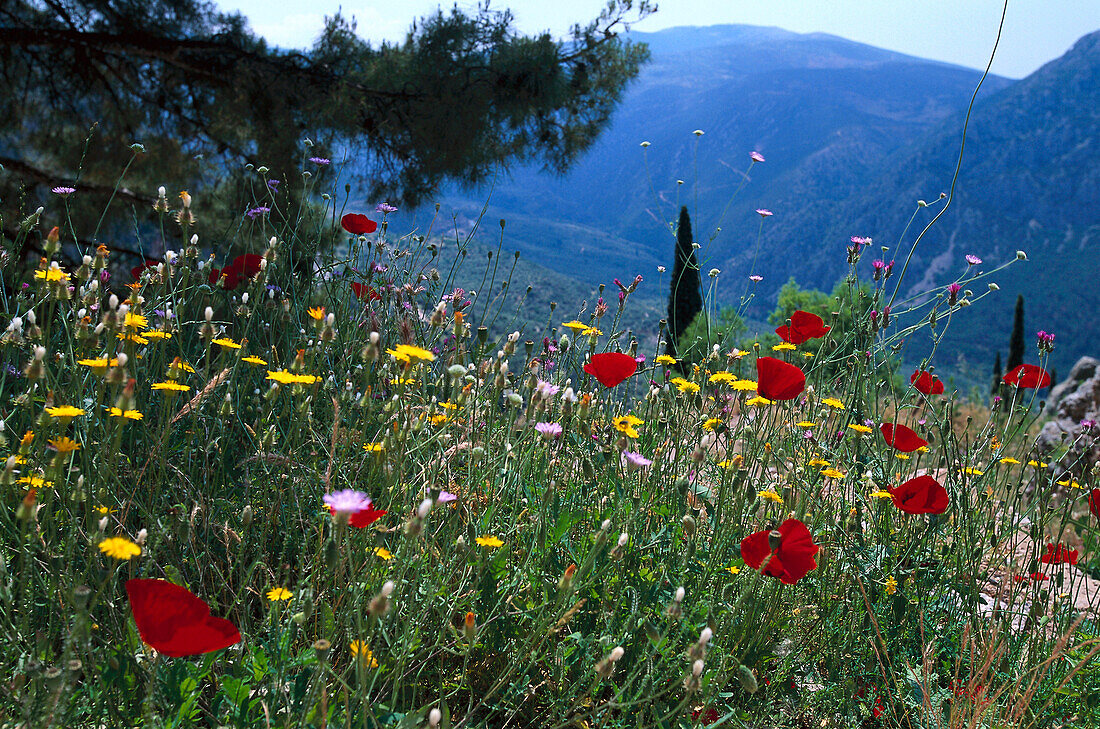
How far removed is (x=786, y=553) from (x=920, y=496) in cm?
52

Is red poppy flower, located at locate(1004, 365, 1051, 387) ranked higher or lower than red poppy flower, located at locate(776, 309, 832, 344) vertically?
lower

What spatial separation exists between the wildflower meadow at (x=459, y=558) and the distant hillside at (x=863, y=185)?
205 ft

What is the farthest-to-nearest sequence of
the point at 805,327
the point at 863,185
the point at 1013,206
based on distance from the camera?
the point at 863,185, the point at 1013,206, the point at 805,327

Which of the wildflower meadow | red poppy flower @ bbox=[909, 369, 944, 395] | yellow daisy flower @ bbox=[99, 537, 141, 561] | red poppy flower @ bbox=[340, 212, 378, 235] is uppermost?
red poppy flower @ bbox=[340, 212, 378, 235]

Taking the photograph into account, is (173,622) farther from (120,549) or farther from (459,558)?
(459,558)

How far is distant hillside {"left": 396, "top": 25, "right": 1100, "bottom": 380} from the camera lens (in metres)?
96.9

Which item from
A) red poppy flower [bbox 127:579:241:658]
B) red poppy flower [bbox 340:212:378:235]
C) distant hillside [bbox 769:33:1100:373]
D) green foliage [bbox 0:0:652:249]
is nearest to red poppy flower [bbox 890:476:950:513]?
red poppy flower [bbox 127:579:241:658]

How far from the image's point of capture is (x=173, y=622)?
0.97 m

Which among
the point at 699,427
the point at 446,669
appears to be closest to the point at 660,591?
the point at 446,669

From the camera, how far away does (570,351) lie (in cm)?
257

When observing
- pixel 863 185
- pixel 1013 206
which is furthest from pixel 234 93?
pixel 863 185

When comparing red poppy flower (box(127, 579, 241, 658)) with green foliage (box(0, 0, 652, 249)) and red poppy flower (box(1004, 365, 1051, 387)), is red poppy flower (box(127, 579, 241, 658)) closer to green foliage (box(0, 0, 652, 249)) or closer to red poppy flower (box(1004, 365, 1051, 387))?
red poppy flower (box(1004, 365, 1051, 387))

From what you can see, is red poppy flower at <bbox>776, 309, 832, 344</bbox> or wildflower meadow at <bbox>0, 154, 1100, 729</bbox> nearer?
wildflower meadow at <bbox>0, 154, 1100, 729</bbox>

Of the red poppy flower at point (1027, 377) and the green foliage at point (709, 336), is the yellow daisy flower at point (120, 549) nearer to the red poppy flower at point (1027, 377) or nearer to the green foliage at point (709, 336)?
the green foliage at point (709, 336)
